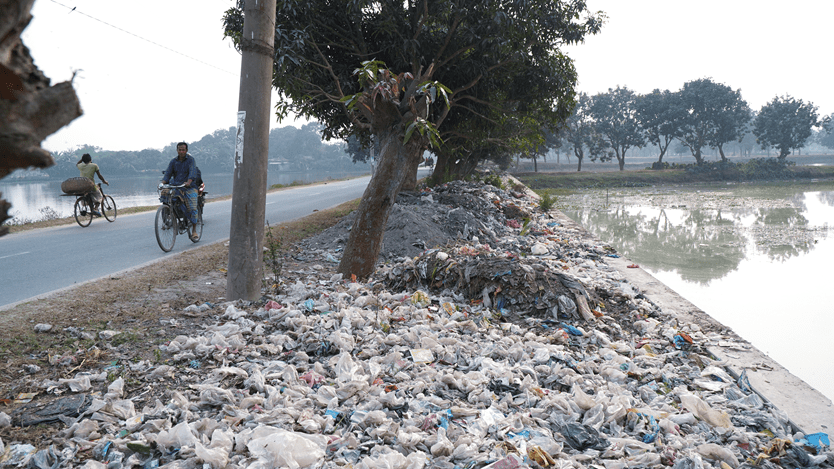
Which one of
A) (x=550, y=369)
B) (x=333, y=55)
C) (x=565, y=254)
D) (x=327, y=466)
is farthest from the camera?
(x=333, y=55)

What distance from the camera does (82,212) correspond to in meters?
11.1

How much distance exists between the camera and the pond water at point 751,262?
243 inches

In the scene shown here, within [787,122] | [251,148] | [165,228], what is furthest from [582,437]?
[787,122]

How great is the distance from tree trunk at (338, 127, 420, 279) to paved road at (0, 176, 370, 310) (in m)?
3.33

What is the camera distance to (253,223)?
4723mm

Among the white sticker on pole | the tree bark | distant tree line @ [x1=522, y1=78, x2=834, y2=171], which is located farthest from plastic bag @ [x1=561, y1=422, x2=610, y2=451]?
distant tree line @ [x1=522, y1=78, x2=834, y2=171]

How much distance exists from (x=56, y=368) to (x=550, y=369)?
11.6 ft

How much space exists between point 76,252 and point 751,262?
1336 cm

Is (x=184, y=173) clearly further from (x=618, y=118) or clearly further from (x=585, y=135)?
(x=618, y=118)

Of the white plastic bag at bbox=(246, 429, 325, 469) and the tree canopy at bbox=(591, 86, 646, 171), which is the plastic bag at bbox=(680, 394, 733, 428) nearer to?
the white plastic bag at bbox=(246, 429, 325, 469)

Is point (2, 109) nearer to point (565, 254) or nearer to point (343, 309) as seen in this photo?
point (343, 309)

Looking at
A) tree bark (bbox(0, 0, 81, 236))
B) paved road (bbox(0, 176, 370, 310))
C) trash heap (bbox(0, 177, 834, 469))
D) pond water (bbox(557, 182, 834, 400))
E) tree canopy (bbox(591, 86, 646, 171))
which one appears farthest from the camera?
tree canopy (bbox(591, 86, 646, 171))

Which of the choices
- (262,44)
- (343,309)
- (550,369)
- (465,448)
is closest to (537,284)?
(550,369)

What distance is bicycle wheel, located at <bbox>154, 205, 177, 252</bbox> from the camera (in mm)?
7812
